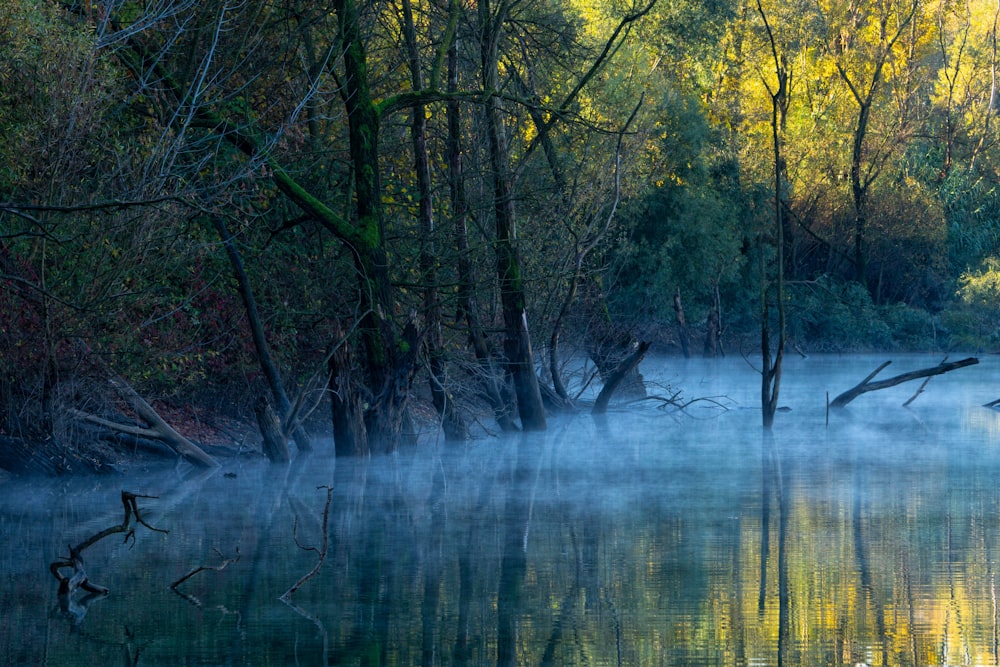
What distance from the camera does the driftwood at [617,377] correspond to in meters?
28.8

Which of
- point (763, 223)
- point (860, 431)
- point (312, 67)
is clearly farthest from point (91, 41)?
point (763, 223)

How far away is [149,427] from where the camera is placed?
20.8 m

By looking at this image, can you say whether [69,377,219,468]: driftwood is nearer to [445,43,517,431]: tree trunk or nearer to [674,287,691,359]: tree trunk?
[445,43,517,431]: tree trunk

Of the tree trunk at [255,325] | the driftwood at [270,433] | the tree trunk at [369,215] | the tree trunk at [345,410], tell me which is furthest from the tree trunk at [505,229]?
the driftwood at [270,433]

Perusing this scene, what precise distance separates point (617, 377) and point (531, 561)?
16.8m

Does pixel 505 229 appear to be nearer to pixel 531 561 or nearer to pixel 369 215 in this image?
pixel 369 215

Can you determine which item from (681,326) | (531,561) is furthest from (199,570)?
(681,326)

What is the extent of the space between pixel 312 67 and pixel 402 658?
13.6 m

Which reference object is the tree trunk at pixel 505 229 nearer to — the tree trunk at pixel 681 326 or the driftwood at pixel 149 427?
the driftwood at pixel 149 427

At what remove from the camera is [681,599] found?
11117 millimetres

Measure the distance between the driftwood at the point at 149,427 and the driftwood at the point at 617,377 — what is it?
9775 millimetres

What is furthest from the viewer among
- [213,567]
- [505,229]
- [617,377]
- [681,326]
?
[681,326]

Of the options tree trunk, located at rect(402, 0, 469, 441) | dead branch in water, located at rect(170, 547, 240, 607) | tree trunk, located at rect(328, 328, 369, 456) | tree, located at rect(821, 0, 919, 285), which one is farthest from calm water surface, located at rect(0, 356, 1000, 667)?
tree, located at rect(821, 0, 919, 285)

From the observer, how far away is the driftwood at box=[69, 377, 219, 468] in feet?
63.9
